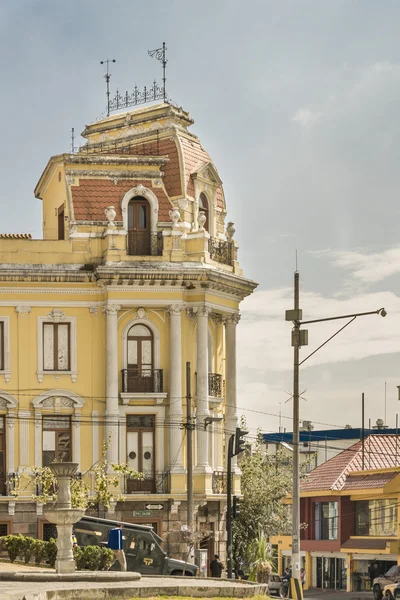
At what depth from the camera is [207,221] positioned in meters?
64.9

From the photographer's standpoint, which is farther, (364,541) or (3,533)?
(364,541)

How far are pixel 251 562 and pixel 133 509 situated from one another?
9273 millimetres

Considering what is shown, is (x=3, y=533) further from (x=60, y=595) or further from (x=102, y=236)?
(x=60, y=595)

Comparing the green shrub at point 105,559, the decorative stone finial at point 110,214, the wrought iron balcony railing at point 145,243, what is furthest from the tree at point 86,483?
the green shrub at point 105,559

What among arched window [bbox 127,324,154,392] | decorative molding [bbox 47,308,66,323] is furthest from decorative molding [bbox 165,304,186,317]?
decorative molding [bbox 47,308,66,323]

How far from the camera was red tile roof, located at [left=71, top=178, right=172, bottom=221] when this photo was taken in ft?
203

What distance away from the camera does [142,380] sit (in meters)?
60.7

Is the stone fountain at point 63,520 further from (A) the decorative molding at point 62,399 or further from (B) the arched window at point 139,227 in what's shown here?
(B) the arched window at point 139,227

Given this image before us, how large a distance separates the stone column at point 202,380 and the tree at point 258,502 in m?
9.48

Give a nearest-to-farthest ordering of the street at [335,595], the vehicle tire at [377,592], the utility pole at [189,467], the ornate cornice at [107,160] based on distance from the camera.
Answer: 1. the utility pole at [189,467]
2. the vehicle tire at [377,592]
3. the ornate cornice at [107,160]
4. the street at [335,595]

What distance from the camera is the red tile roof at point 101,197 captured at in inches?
2435

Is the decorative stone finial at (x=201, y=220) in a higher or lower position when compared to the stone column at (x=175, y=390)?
higher

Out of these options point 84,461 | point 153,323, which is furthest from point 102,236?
point 84,461

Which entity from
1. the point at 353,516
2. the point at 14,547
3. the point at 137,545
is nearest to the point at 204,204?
the point at 353,516
